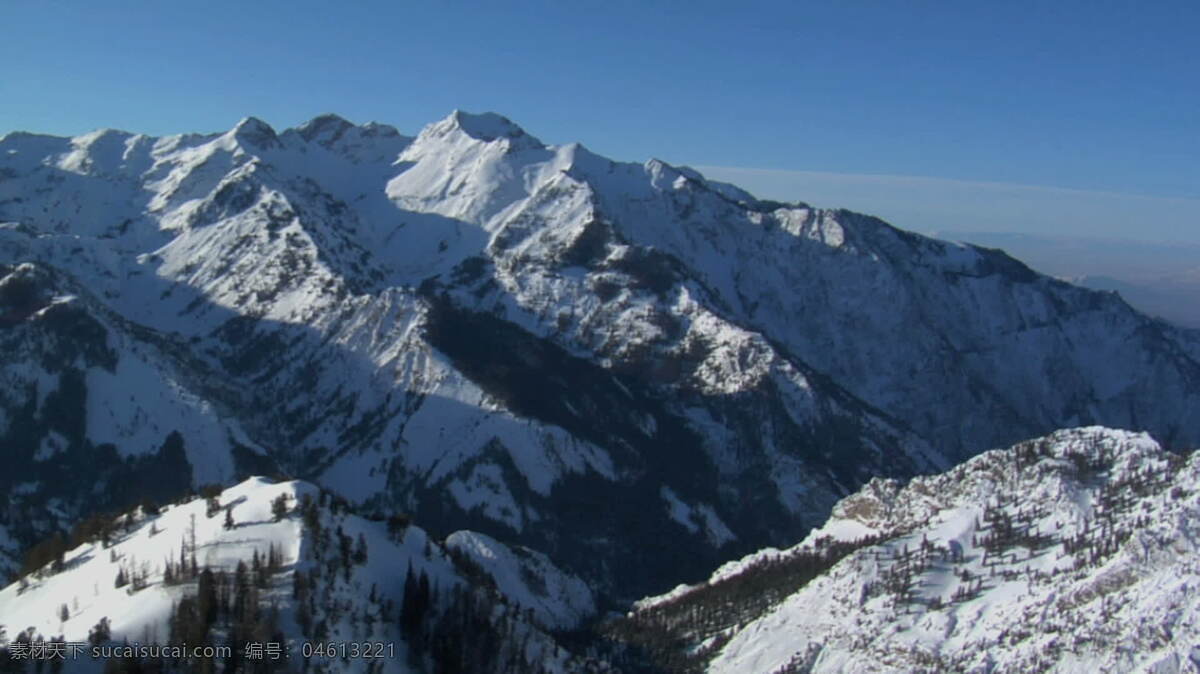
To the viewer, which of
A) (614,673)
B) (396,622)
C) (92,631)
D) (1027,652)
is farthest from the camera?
(614,673)

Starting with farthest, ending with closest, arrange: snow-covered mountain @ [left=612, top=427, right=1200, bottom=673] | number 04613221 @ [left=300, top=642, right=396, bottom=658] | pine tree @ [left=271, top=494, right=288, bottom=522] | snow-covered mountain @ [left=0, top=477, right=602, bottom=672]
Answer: pine tree @ [left=271, top=494, right=288, bottom=522] → snow-covered mountain @ [left=612, top=427, right=1200, bottom=673] → number 04613221 @ [left=300, top=642, right=396, bottom=658] → snow-covered mountain @ [left=0, top=477, right=602, bottom=672]

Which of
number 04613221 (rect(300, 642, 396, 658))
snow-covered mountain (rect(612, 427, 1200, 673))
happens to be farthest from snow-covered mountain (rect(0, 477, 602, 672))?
snow-covered mountain (rect(612, 427, 1200, 673))

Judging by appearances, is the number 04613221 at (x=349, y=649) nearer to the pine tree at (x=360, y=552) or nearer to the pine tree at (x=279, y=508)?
the pine tree at (x=360, y=552)

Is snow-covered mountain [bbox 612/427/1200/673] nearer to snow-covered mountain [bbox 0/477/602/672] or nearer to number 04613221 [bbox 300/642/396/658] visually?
snow-covered mountain [bbox 0/477/602/672]

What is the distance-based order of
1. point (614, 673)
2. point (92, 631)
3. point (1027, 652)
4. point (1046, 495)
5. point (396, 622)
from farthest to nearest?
point (1046, 495) → point (614, 673) → point (1027, 652) → point (396, 622) → point (92, 631)

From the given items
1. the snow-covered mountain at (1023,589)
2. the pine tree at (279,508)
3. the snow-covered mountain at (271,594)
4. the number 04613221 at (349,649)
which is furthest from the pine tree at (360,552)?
the snow-covered mountain at (1023,589)

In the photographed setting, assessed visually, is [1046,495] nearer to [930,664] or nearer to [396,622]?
[930,664]

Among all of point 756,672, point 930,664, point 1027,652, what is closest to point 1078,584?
point 1027,652
